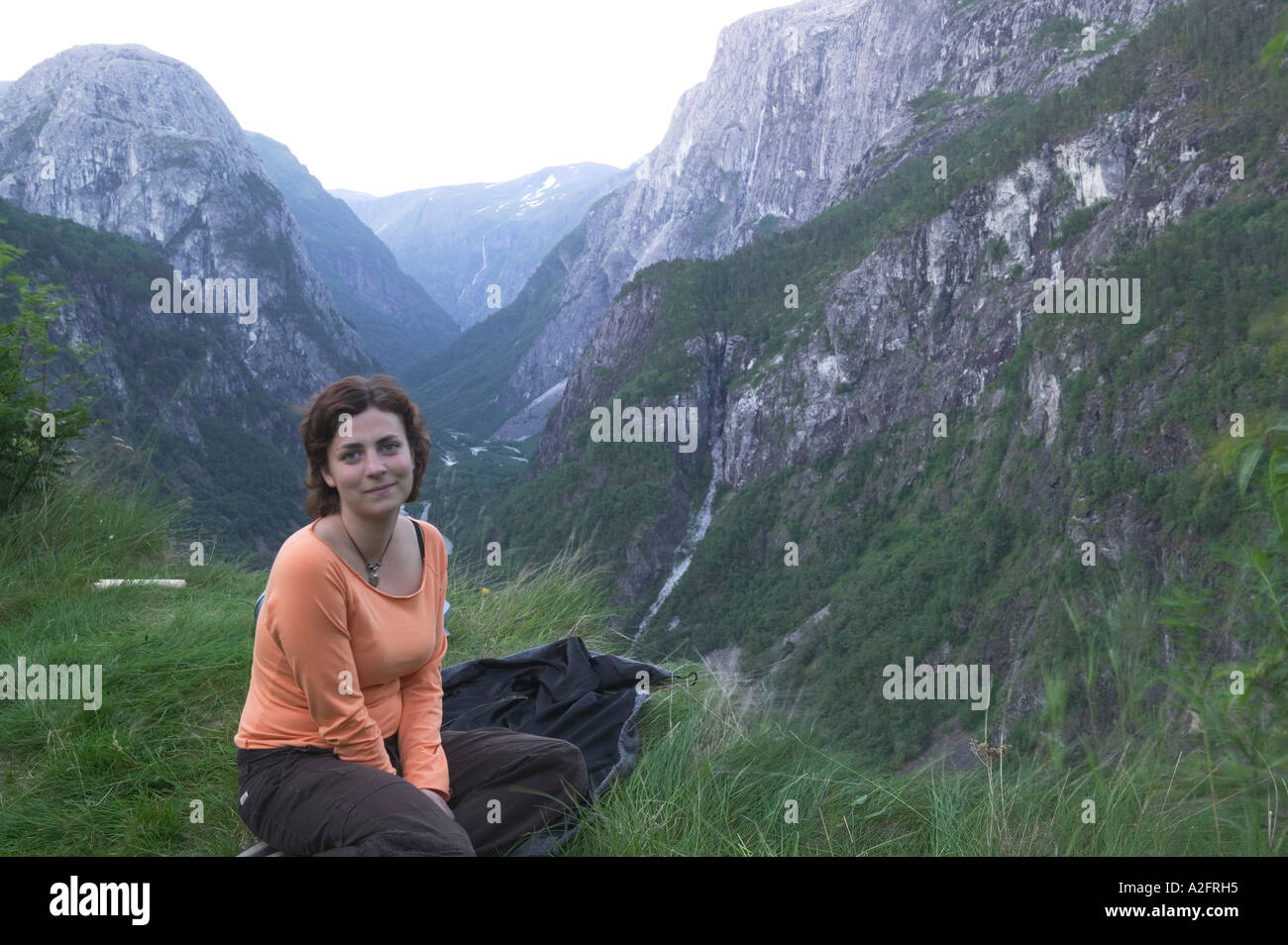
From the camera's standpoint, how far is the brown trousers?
2.54 metres

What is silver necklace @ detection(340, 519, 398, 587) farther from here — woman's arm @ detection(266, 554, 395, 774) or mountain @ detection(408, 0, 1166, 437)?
mountain @ detection(408, 0, 1166, 437)

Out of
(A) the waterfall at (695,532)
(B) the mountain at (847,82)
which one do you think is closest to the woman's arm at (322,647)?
(A) the waterfall at (695,532)

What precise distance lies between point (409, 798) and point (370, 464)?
98 centimetres

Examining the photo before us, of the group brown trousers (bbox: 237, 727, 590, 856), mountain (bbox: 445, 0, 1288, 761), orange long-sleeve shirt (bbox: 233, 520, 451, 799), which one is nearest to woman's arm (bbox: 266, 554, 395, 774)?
orange long-sleeve shirt (bbox: 233, 520, 451, 799)

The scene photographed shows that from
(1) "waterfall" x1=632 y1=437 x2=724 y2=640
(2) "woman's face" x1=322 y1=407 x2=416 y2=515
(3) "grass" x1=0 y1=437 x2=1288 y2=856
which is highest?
(2) "woman's face" x1=322 y1=407 x2=416 y2=515

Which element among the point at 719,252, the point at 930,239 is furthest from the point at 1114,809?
the point at 719,252

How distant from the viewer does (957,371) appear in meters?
103

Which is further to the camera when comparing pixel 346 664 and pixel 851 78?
pixel 851 78

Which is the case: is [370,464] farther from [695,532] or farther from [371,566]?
[695,532]

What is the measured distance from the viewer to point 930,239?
108000 mm

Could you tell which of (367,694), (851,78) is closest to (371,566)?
(367,694)

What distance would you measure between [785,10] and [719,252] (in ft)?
175

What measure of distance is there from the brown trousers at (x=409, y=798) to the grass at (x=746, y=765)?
8.0 inches
